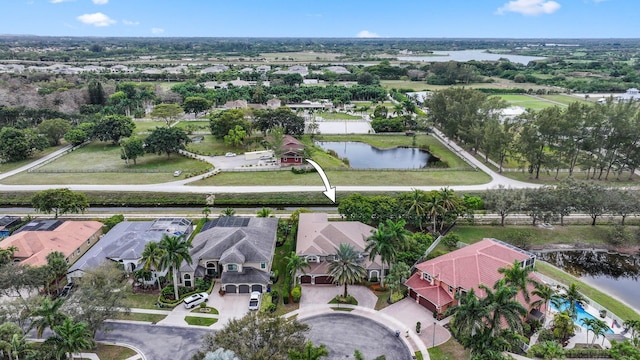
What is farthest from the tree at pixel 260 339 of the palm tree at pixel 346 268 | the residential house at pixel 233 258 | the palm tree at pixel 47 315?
the residential house at pixel 233 258

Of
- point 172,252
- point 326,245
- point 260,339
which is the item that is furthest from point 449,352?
point 172,252

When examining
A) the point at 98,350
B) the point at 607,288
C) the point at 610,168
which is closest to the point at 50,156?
the point at 98,350

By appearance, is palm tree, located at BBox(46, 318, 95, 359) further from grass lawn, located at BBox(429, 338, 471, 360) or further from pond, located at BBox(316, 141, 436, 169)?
pond, located at BBox(316, 141, 436, 169)

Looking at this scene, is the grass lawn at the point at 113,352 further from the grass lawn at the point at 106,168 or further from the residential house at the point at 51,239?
the grass lawn at the point at 106,168

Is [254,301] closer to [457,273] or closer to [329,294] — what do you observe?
[329,294]

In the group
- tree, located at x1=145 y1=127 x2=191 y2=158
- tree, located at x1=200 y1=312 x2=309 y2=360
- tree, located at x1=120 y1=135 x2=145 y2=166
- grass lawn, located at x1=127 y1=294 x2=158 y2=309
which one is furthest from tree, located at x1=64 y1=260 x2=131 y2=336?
tree, located at x1=145 y1=127 x2=191 y2=158
